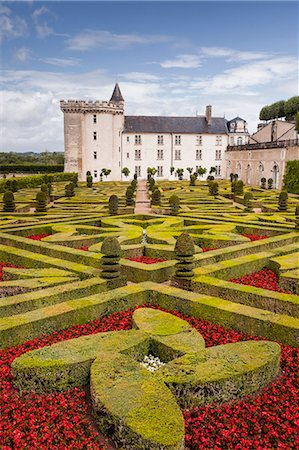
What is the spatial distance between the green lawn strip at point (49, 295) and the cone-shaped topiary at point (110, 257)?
0.24 metres

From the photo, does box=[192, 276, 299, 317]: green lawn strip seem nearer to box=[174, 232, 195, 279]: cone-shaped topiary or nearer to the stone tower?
box=[174, 232, 195, 279]: cone-shaped topiary

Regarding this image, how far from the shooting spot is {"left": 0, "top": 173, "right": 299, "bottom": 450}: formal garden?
482 cm

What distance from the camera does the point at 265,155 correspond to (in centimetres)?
4412

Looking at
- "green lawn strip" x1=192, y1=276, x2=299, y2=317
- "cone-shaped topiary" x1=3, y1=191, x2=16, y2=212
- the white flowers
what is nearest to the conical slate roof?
"cone-shaped topiary" x1=3, y1=191, x2=16, y2=212

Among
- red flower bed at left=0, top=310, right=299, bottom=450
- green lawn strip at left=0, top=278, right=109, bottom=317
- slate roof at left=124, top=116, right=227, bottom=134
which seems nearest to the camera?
red flower bed at left=0, top=310, right=299, bottom=450

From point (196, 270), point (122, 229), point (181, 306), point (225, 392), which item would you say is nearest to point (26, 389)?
point (225, 392)

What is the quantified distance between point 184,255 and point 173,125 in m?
52.5

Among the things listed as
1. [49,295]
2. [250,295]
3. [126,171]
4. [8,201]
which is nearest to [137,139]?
[126,171]

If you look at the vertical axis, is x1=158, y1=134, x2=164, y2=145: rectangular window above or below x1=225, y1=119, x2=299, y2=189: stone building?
above

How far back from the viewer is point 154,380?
5.36m

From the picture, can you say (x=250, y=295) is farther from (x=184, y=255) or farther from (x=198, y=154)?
(x=198, y=154)

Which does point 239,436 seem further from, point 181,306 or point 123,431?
point 181,306

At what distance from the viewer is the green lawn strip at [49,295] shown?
25.8 feet

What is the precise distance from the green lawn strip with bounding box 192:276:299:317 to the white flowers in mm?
2744
